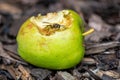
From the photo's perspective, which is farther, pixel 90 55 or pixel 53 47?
pixel 90 55

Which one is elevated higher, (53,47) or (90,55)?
(53,47)

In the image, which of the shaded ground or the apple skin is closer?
the apple skin

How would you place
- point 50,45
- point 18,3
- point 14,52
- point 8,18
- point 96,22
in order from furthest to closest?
point 18,3 → point 8,18 → point 96,22 → point 14,52 → point 50,45

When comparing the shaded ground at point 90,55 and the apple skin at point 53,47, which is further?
the shaded ground at point 90,55

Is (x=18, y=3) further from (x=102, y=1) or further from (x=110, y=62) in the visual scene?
(x=110, y=62)

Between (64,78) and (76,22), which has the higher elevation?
(76,22)

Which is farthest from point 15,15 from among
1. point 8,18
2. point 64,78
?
point 64,78

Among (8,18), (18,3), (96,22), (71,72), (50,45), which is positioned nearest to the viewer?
(50,45)

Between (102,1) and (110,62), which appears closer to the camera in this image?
(110,62)
